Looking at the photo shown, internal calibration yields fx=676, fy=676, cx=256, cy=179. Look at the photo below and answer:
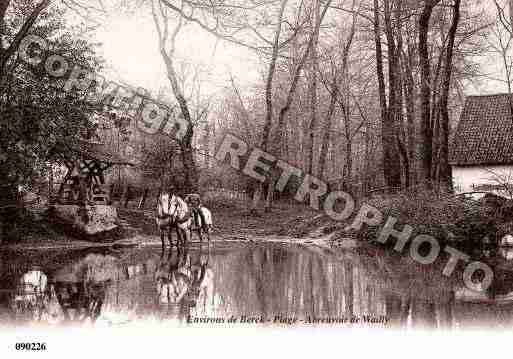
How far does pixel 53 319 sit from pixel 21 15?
47.7 feet

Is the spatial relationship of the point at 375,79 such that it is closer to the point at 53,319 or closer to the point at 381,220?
the point at 381,220

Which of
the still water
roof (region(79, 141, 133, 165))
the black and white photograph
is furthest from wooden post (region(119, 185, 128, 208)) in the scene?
the still water

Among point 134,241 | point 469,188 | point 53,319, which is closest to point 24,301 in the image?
point 53,319

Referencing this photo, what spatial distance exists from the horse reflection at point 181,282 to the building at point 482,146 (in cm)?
1887

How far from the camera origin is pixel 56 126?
→ 20.3m

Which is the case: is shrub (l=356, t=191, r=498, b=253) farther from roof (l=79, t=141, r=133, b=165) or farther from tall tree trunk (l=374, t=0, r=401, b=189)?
roof (l=79, t=141, r=133, b=165)

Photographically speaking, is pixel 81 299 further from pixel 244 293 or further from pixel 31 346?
pixel 31 346

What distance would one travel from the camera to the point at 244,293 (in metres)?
10.7

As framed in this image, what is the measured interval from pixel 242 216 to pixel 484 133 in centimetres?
1310

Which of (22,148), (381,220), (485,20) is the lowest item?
(381,220)

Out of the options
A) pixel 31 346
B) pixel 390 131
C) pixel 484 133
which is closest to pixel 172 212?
pixel 390 131

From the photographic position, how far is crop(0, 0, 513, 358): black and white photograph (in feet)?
28.1

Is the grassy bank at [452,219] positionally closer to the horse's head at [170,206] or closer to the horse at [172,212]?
the horse at [172,212]

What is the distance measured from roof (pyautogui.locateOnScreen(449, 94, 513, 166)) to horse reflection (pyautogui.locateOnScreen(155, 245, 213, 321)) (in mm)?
19287
